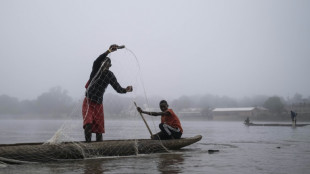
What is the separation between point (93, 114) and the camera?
6.94m

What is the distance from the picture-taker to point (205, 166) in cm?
547

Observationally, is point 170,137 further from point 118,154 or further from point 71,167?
point 71,167

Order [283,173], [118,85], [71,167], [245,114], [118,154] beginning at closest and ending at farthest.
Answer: [283,173], [71,167], [118,154], [118,85], [245,114]

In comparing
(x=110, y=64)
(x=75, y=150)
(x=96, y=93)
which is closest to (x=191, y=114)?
(x=110, y=64)

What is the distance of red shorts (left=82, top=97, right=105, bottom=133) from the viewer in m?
6.75

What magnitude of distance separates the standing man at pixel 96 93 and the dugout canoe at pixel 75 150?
488mm

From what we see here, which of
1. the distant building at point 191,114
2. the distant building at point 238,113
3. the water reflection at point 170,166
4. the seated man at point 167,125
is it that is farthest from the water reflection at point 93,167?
the distant building at point 191,114

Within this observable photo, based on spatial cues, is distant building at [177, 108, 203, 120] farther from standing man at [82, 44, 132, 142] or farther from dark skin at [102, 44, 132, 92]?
standing man at [82, 44, 132, 142]

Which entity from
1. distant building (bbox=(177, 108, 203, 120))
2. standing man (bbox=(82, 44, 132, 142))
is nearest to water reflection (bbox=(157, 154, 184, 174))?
standing man (bbox=(82, 44, 132, 142))

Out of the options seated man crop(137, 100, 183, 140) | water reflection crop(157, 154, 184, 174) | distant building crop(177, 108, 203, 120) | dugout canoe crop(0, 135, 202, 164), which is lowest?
distant building crop(177, 108, 203, 120)

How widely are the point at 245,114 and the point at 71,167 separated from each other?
97735 millimetres

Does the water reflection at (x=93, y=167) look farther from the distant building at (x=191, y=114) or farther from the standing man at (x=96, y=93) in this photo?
the distant building at (x=191, y=114)

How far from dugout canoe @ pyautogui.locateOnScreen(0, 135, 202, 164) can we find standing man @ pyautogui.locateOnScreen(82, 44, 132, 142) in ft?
1.60

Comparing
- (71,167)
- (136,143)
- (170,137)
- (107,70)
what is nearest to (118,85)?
(107,70)
